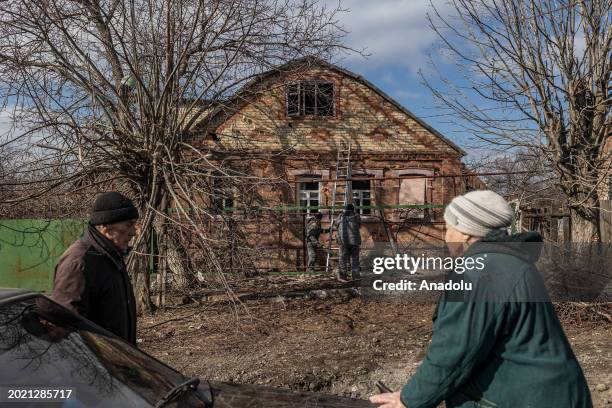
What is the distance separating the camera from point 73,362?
2127 mm

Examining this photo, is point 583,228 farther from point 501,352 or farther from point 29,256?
point 29,256

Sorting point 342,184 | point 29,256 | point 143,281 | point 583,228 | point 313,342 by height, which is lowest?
point 313,342

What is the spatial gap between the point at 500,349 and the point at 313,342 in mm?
5166

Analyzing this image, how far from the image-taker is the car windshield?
76.1 inches

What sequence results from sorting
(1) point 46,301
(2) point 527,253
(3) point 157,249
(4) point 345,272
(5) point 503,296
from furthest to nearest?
(4) point 345,272, (3) point 157,249, (1) point 46,301, (2) point 527,253, (5) point 503,296

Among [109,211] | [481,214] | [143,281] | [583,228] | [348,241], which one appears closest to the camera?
[481,214]

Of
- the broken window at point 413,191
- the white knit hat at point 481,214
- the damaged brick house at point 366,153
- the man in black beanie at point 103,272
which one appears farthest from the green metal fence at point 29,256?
the broken window at point 413,191

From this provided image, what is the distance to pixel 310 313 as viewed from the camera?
878 cm

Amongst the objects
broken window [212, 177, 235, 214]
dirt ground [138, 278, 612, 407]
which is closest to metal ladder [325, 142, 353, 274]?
dirt ground [138, 278, 612, 407]

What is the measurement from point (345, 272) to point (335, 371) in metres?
5.90

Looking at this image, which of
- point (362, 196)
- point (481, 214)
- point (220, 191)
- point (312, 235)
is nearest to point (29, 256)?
point (220, 191)

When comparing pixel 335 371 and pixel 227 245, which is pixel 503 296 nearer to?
pixel 335 371

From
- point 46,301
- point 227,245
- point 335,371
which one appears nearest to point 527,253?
point 46,301

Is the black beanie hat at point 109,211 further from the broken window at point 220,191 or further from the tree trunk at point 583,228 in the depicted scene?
the tree trunk at point 583,228
